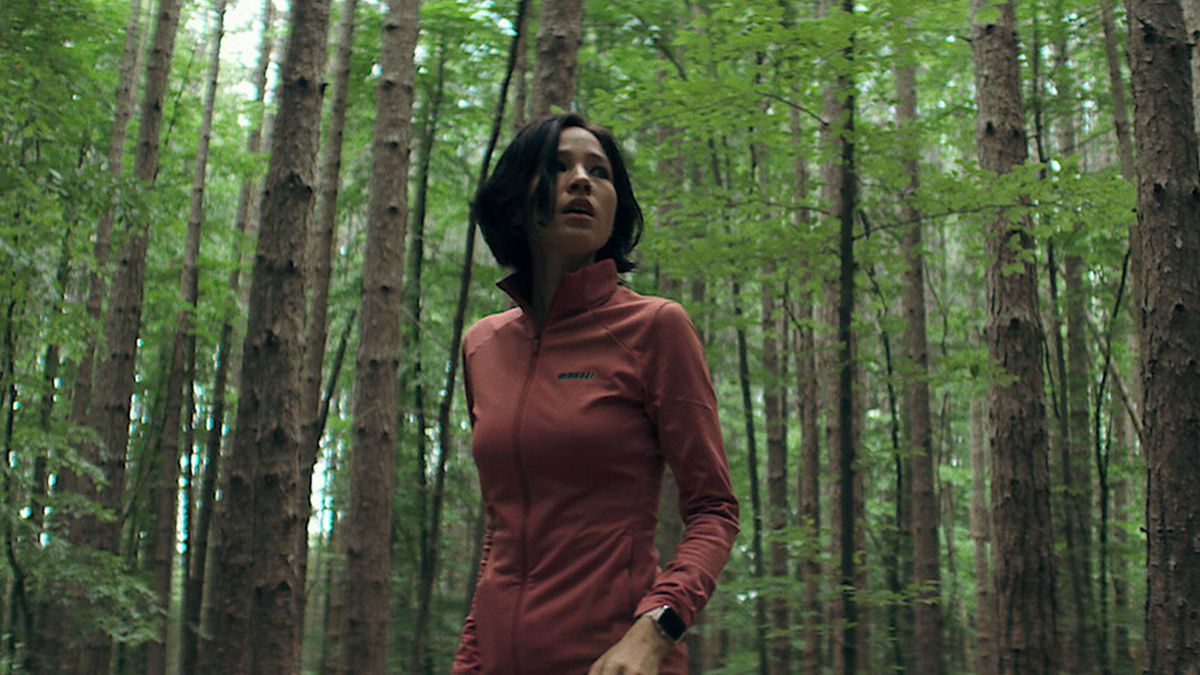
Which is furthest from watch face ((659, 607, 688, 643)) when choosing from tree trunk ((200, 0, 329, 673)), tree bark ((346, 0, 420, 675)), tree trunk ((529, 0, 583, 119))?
tree bark ((346, 0, 420, 675))

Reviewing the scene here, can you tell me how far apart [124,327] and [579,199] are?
1090cm

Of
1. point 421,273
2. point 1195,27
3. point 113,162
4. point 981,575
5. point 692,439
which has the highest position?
point 113,162

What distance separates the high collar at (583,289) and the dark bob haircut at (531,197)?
12 centimetres

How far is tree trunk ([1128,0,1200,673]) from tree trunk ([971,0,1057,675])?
5.37 ft

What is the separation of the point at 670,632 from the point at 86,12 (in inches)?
450

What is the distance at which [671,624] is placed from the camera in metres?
1.51

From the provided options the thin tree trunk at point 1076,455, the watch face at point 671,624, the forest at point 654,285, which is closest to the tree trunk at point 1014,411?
the forest at point 654,285

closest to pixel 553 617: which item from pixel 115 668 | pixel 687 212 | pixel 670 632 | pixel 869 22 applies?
pixel 670 632

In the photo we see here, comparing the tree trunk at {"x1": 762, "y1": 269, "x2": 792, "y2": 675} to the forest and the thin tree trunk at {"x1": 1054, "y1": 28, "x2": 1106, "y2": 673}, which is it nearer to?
the forest

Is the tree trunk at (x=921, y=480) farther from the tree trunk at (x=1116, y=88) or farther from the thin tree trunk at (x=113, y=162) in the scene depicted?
the thin tree trunk at (x=113, y=162)

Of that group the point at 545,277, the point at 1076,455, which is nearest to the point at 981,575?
the point at 1076,455

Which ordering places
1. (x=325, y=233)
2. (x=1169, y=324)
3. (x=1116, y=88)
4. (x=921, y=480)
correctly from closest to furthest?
(x=1169, y=324) → (x=1116, y=88) → (x=325, y=233) → (x=921, y=480)

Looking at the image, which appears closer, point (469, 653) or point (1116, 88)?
point (469, 653)

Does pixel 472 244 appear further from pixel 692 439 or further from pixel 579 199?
pixel 692 439
